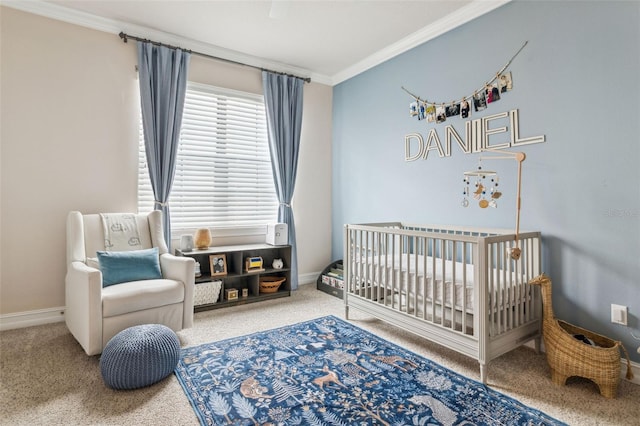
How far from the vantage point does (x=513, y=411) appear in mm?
1606

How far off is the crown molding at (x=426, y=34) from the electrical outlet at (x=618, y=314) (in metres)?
2.18

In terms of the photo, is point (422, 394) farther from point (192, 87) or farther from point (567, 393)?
point (192, 87)

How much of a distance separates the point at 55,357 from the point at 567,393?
3.01m

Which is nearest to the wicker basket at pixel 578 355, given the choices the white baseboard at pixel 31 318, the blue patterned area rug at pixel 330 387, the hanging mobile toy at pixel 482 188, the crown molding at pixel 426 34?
the blue patterned area rug at pixel 330 387

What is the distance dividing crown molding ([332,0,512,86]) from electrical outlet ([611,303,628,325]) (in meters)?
2.18

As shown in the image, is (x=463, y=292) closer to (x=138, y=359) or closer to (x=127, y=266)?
(x=138, y=359)

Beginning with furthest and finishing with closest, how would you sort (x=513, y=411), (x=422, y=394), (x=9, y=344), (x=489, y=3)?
(x=489, y=3) → (x=9, y=344) → (x=422, y=394) → (x=513, y=411)

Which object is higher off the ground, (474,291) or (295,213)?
(295,213)

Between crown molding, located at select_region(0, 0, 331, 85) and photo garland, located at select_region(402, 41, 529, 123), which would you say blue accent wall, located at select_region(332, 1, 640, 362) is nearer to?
photo garland, located at select_region(402, 41, 529, 123)

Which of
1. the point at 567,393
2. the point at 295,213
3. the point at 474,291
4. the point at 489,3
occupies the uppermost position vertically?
the point at 489,3

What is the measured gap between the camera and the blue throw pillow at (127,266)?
7.82 feet

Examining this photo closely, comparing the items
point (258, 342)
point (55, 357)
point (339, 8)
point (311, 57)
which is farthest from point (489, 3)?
point (55, 357)

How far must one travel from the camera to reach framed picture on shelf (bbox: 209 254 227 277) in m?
3.25

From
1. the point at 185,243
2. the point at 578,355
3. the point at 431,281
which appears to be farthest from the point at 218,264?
the point at 578,355
